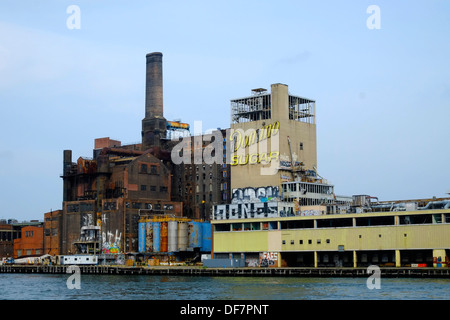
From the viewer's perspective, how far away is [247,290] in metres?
88.2

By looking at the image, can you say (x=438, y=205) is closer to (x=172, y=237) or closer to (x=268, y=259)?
(x=268, y=259)

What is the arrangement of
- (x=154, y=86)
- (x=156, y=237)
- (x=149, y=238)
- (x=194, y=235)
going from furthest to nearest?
(x=154, y=86), (x=194, y=235), (x=149, y=238), (x=156, y=237)

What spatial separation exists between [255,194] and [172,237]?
2254 cm

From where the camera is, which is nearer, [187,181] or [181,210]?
[181,210]

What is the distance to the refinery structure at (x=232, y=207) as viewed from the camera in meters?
119

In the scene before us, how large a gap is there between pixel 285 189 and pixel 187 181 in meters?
49.5

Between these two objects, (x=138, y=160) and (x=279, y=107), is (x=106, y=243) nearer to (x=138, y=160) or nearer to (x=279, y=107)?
(x=138, y=160)

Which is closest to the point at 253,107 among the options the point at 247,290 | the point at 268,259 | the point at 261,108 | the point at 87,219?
the point at 261,108

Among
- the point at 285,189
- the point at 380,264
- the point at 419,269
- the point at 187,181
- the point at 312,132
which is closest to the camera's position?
the point at 419,269

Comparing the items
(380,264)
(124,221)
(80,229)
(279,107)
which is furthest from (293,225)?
(80,229)

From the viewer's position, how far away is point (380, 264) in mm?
118312

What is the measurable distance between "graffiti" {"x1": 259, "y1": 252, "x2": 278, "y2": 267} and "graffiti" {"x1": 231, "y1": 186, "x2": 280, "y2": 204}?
12.2 m

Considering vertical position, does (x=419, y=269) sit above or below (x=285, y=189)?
below

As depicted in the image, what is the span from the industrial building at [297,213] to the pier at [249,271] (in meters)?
8.31
